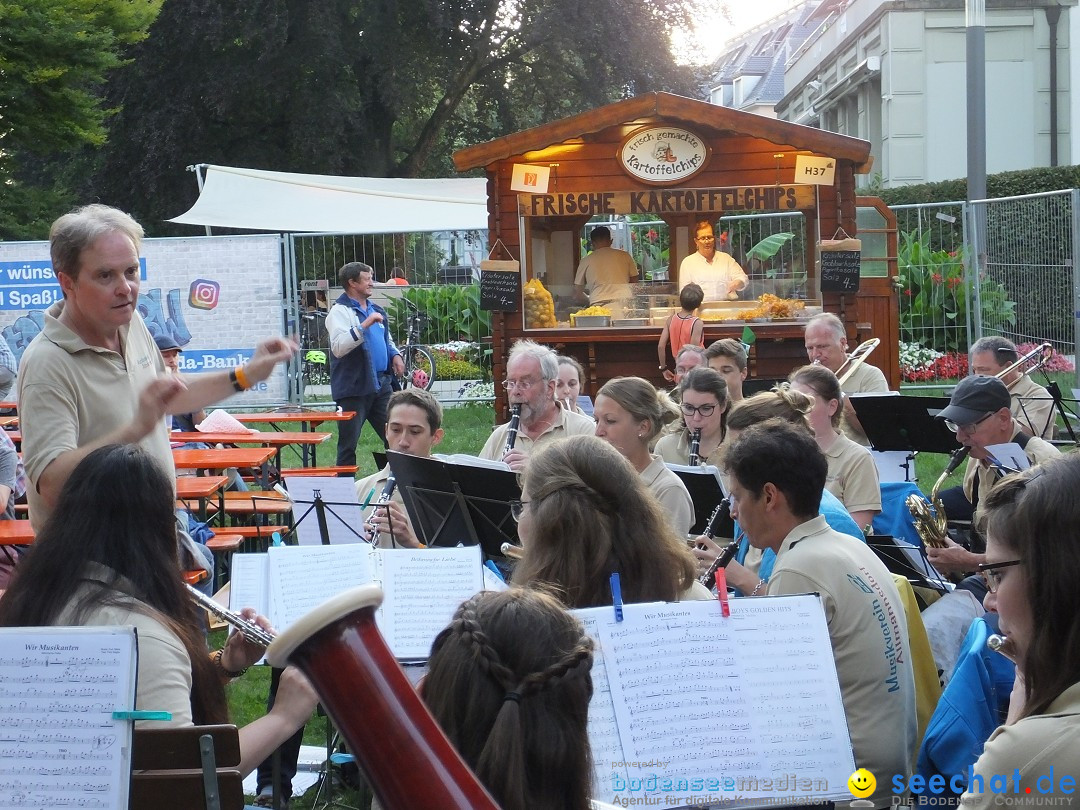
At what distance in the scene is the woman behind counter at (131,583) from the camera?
2.55m

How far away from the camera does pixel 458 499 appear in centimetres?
476

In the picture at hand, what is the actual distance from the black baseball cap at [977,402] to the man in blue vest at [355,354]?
561 cm

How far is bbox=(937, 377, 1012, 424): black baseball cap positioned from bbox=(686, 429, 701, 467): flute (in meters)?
1.21

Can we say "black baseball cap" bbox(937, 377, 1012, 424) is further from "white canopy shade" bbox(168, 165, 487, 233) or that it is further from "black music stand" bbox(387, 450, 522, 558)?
"white canopy shade" bbox(168, 165, 487, 233)

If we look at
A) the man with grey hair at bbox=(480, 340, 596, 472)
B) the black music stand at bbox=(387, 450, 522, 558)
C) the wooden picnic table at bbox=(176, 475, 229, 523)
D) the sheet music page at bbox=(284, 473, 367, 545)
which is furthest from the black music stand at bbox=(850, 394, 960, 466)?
the wooden picnic table at bbox=(176, 475, 229, 523)

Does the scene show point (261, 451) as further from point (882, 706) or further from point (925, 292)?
point (925, 292)

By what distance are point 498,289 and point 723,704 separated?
9.59m

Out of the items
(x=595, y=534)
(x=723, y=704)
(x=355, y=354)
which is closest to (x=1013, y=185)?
(x=355, y=354)

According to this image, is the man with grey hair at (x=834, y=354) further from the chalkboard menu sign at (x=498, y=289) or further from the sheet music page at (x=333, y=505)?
the chalkboard menu sign at (x=498, y=289)

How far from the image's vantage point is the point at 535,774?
5.72ft

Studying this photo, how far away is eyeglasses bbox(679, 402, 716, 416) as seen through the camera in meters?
5.94

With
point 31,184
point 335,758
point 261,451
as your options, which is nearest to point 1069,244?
point 261,451

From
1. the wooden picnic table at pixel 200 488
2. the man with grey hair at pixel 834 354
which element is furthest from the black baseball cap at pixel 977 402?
the wooden picnic table at pixel 200 488

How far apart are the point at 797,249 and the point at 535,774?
13.5m
